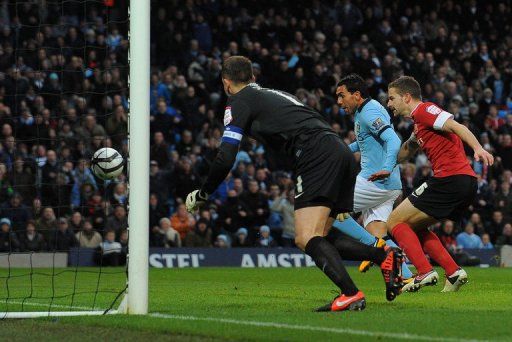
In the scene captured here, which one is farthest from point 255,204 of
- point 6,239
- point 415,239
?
point 415,239

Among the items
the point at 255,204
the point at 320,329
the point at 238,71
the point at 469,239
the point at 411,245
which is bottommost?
the point at 469,239

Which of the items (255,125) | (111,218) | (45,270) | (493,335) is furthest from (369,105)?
(111,218)

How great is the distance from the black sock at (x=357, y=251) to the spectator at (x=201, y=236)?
1146cm

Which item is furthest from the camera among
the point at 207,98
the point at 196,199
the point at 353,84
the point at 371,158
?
the point at 207,98

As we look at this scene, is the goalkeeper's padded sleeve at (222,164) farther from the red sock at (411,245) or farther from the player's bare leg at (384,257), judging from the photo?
the red sock at (411,245)

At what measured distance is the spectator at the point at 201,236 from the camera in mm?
20172

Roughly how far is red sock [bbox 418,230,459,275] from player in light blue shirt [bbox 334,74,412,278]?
1.61ft

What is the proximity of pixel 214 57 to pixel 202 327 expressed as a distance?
17693 millimetres

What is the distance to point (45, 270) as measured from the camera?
1709 cm

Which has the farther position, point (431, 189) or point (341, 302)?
point (431, 189)

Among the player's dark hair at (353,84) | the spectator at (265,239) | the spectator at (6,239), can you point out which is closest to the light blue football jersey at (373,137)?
the player's dark hair at (353,84)

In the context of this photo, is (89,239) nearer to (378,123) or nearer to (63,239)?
(63,239)

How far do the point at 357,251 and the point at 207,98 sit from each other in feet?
49.3

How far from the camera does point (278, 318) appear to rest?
778cm
